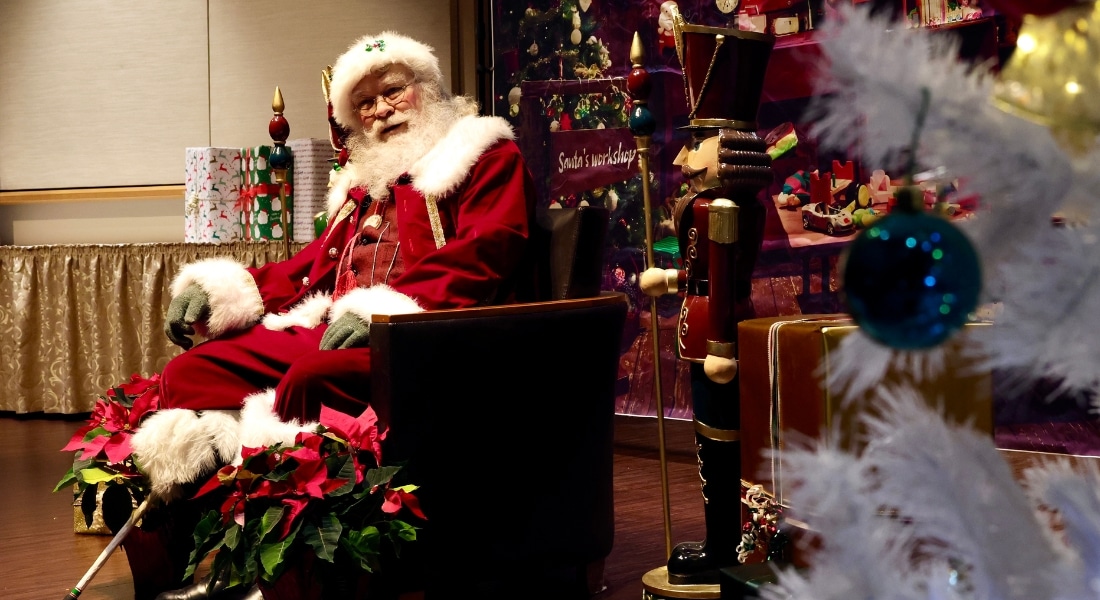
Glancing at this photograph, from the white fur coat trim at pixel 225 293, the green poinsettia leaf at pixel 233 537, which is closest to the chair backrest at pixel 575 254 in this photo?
the white fur coat trim at pixel 225 293

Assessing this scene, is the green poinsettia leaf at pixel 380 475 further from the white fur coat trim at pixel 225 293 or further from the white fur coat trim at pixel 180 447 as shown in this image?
the white fur coat trim at pixel 225 293

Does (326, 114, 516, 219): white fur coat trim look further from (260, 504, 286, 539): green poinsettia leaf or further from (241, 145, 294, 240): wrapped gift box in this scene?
(241, 145, 294, 240): wrapped gift box

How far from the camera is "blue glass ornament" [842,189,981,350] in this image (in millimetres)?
520

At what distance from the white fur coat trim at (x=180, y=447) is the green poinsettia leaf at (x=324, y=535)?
1.16 ft

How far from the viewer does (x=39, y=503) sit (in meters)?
3.47

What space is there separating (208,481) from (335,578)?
1.27 ft

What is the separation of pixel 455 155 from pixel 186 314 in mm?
797

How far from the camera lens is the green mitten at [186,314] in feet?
8.87

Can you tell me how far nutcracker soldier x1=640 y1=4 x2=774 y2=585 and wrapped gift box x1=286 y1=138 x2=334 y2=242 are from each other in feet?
8.25

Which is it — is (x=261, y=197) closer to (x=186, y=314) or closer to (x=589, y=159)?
Result: (x=589, y=159)

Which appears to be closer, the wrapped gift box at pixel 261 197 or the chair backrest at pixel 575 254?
the chair backrest at pixel 575 254

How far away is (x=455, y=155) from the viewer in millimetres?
2744

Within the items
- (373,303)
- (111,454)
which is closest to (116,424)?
(111,454)

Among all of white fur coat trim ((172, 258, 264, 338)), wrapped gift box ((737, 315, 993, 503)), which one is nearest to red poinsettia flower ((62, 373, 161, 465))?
white fur coat trim ((172, 258, 264, 338))
